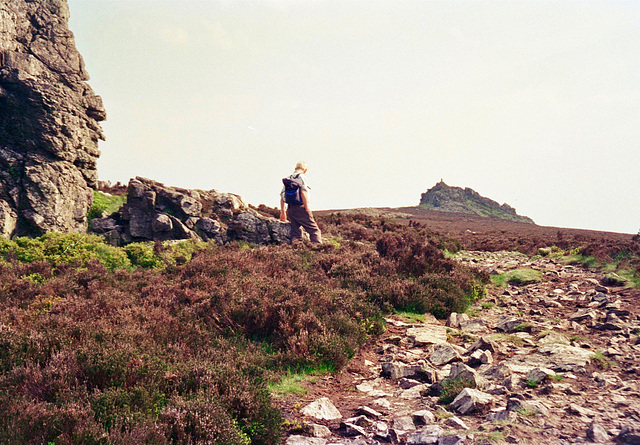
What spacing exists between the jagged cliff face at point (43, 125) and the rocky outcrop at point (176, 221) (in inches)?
82.0

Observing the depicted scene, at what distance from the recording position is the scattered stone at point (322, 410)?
14.8 feet

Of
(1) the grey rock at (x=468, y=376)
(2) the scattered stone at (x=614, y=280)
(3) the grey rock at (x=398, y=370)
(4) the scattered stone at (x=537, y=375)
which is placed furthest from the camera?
(2) the scattered stone at (x=614, y=280)

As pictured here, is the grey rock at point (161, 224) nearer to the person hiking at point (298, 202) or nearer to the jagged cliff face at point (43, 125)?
the jagged cliff face at point (43, 125)

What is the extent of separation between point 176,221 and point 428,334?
1196cm

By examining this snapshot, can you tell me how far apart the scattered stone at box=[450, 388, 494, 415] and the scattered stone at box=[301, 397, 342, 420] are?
1452 millimetres

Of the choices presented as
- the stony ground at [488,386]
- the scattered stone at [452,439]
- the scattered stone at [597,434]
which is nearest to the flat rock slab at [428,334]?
the stony ground at [488,386]

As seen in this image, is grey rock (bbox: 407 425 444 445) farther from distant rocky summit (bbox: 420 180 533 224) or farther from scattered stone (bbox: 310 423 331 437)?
distant rocky summit (bbox: 420 180 533 224)

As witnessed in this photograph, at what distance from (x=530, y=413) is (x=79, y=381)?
508cm

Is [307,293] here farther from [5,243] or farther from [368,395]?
[5,243]

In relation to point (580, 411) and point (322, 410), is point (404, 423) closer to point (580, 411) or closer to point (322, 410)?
point (322, 410)

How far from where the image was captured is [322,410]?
4.61 meters

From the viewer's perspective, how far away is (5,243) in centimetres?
1249

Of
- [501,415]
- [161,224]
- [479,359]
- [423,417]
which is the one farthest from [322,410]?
[161,224]

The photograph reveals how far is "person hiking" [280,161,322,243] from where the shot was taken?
594 inches
